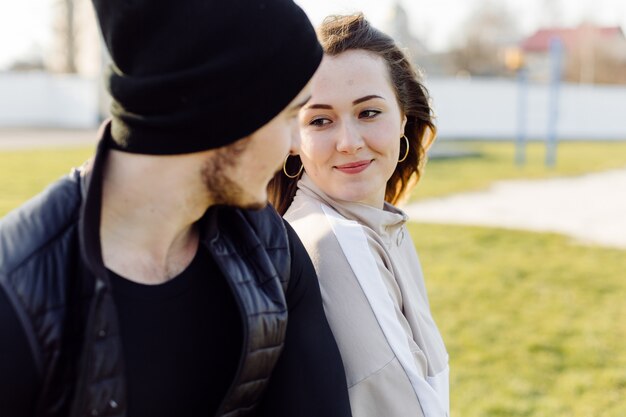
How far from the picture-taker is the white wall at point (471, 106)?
28.3 m

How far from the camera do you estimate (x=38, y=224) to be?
136 cm

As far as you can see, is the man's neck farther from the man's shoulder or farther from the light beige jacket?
the light beige jacket

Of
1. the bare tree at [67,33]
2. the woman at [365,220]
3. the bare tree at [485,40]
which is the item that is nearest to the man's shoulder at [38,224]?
the woman at [365,220]

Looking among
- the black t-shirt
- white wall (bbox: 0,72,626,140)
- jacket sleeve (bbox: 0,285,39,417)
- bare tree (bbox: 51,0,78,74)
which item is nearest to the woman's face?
the black t-shirt

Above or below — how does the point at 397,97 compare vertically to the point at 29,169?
above

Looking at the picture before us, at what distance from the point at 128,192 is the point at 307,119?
2.61ft

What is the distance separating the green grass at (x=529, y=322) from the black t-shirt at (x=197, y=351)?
2359 millimetres

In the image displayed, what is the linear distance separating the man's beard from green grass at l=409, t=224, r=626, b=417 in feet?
8.71

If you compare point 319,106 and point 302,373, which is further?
point 319,106

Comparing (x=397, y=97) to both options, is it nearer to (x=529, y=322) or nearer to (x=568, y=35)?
(x=529, y=322)

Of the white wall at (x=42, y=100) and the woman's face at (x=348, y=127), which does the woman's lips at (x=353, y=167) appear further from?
the white wall at (x=42, y=100)

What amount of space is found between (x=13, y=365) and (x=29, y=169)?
13.0m

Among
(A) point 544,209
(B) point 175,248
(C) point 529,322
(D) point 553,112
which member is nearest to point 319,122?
(B) point 175,248

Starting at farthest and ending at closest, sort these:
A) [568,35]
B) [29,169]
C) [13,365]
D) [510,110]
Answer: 1. [568,35]
2. [510,110]
3. [29,169]
4. [13,365]
